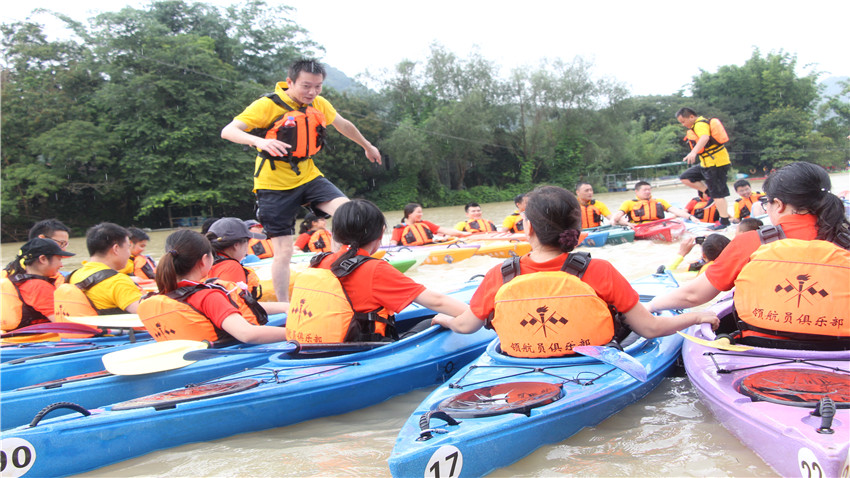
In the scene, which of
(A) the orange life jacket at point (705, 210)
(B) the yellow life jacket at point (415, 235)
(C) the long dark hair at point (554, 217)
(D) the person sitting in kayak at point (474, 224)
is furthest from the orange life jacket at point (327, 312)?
(A) the orange life jacket at point (705, 210)

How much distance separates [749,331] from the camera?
2.59m

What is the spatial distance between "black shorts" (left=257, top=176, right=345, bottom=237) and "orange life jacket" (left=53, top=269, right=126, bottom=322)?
45.7 inches

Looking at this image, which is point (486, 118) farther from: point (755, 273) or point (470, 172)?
point (755, 273)

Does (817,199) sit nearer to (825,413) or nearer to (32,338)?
(825,413)

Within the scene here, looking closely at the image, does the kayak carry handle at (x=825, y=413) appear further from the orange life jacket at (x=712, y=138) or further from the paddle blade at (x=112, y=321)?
the orange life jacket at (x=712, y=138)

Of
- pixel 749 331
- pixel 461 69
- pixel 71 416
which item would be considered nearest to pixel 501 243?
pixel 749 331

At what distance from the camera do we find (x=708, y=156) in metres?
8.34

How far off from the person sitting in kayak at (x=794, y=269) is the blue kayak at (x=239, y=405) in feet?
5.04

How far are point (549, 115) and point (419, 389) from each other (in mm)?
31588

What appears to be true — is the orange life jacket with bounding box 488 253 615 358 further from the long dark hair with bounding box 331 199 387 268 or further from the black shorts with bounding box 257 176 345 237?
the black shorts with bounding box 257 176 345 237

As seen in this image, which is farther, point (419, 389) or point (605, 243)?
point (605, 243)

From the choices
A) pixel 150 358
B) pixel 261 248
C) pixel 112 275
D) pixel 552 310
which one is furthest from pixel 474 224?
pixel 552 310

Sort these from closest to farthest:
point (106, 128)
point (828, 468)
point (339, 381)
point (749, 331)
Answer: point (828, 468) → point (749, 331) → point (339, 381) → point (106, 128)

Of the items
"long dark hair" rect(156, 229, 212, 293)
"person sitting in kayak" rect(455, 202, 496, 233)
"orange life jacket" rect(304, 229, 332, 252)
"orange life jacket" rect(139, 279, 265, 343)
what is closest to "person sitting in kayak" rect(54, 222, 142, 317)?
"orange life jacket" rect(139, 279, 265, 343)
